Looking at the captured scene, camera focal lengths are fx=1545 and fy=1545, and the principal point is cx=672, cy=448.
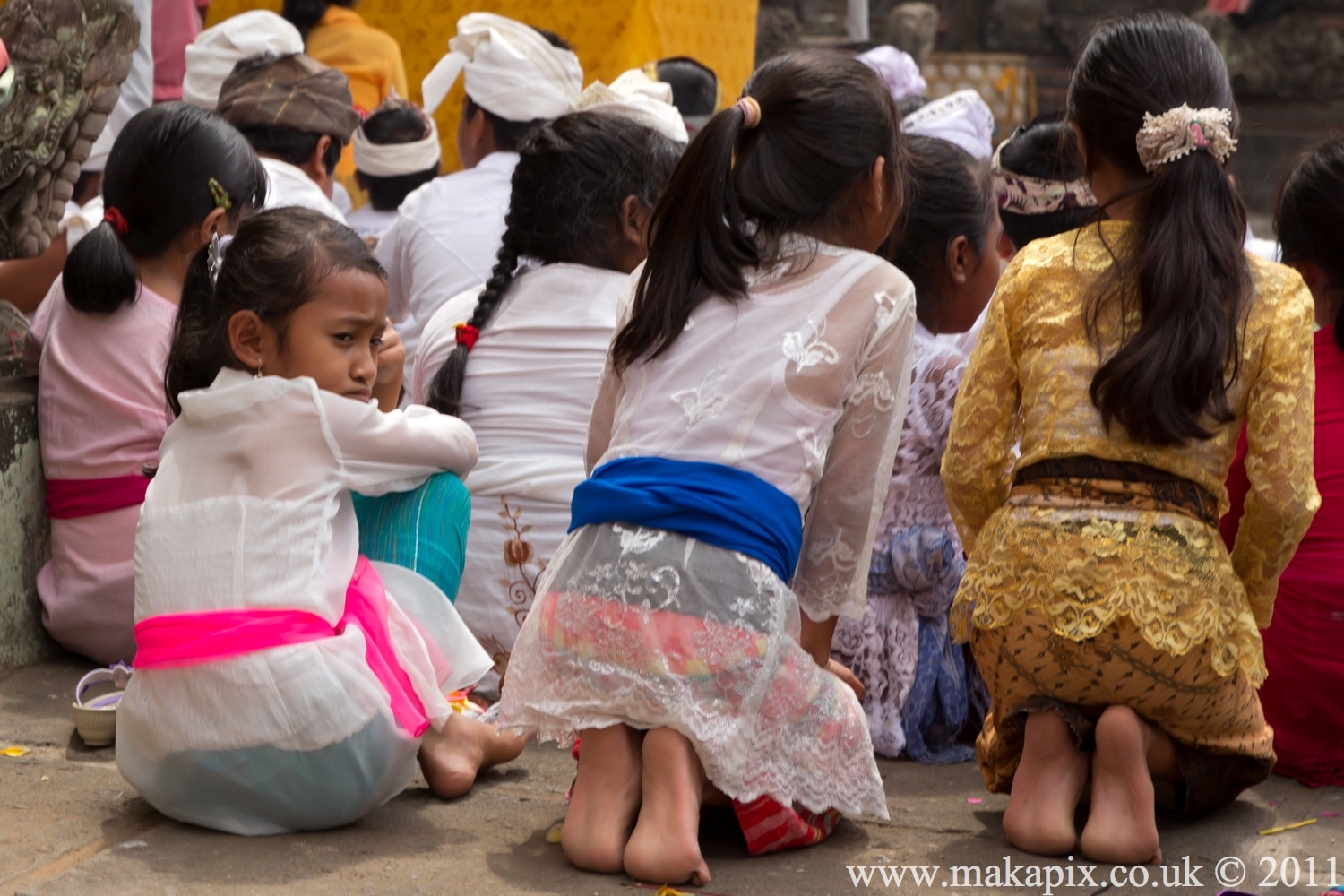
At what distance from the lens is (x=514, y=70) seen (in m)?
4.72

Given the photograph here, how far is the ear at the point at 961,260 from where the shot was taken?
114 inches

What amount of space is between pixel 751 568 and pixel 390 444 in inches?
22.1

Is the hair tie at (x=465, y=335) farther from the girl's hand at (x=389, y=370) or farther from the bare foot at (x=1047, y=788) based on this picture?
the bare foot at (x=1047, y=788)

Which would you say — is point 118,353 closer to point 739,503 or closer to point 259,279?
point 259,279

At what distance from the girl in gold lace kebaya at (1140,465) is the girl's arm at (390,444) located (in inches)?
31.1

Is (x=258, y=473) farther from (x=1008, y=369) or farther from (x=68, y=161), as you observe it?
(x=68, y=161)

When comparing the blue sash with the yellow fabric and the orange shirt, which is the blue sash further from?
the yellow fabric

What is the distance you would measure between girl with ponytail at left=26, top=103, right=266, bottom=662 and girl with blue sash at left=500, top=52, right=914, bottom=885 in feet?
3.71

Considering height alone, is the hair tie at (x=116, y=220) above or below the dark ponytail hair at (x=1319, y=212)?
below

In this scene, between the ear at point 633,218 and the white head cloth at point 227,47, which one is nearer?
the ear at point 633,218

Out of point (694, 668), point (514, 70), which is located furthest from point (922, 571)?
point (514, 70)

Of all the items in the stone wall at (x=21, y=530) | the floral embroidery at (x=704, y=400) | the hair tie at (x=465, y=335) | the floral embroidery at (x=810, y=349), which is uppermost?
the floral embroidery at (x=810, y=349)

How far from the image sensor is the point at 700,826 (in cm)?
221

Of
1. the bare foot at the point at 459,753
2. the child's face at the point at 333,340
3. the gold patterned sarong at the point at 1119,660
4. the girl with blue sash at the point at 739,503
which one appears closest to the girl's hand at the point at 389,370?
the child's face at the point at 333,340
